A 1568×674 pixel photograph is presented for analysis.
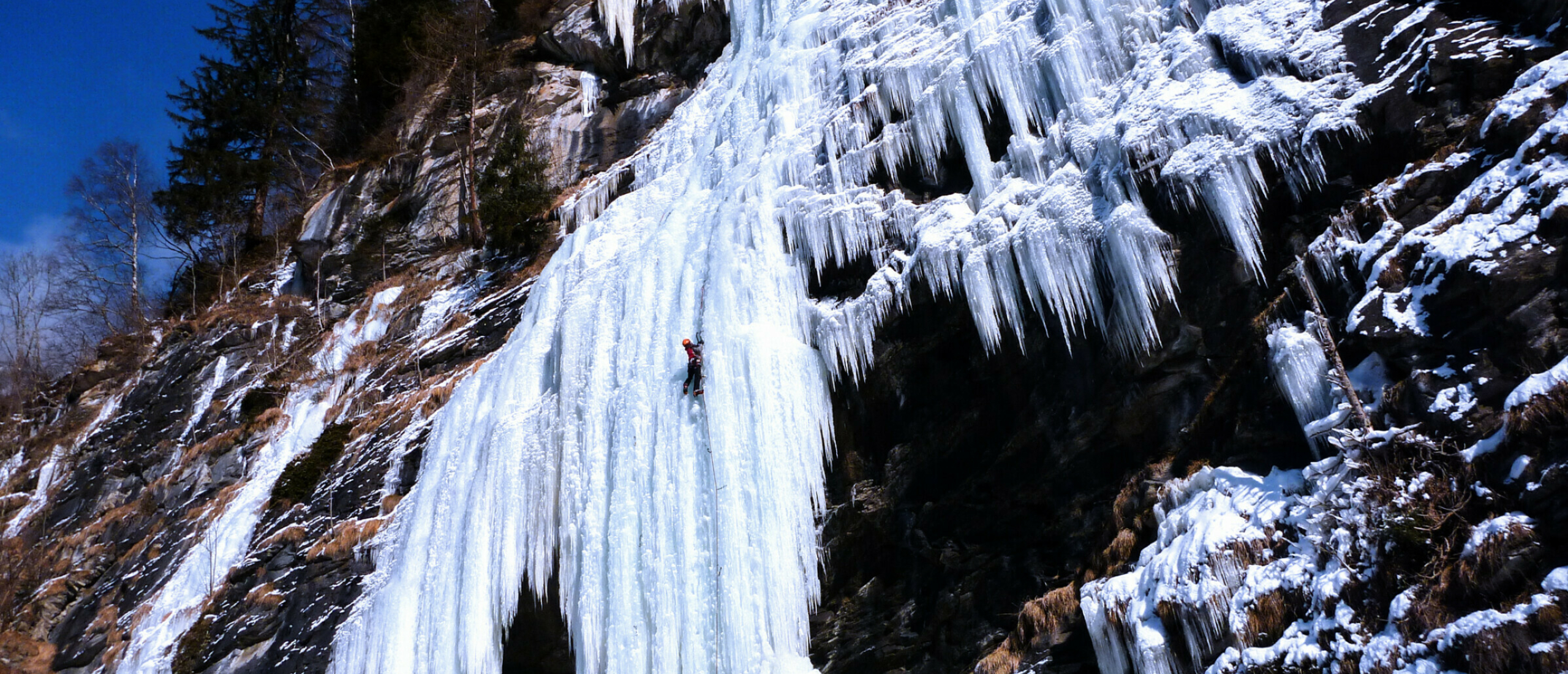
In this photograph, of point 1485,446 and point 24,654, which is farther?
point 24,654

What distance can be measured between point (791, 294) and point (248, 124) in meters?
20.1

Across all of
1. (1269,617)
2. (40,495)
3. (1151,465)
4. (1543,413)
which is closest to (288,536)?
(40,495)

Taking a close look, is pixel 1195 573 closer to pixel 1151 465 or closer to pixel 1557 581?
pixel 1151 465

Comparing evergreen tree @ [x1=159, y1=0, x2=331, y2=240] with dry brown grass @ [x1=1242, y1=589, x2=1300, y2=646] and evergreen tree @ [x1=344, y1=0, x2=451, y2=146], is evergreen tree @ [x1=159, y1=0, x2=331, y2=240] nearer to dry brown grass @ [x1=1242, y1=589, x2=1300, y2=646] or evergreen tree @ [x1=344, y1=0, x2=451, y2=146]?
evergreen tree @ [x1=344, y1=0, x2=451, y2=146]

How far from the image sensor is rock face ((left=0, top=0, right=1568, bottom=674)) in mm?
5016

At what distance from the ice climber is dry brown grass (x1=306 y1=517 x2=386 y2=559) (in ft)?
16.5

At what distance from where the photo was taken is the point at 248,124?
2269 cm

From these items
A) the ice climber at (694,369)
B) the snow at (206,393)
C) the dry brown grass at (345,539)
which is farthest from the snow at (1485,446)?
the snow at (206,393)

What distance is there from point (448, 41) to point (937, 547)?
17.1 m

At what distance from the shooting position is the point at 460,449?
1115 centimetres

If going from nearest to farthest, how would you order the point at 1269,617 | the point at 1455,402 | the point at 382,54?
the point at 1455,402
the point at 1269,617
the point at 382,54

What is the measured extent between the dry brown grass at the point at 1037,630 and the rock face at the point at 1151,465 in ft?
0.08

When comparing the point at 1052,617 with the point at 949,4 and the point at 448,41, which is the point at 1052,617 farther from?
the point at 448,41

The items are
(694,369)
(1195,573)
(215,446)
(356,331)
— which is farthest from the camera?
(356,331)
